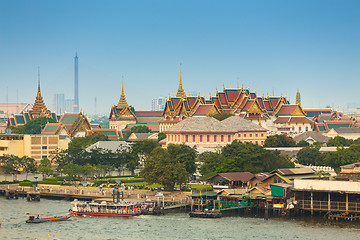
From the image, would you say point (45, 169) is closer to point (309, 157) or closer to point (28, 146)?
point (28, 146)

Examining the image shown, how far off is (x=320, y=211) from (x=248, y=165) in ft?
55.7

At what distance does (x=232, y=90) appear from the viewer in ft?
550

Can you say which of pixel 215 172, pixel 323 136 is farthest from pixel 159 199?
pixel 323 136

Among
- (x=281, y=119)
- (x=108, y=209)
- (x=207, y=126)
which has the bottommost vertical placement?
(x=108, y=209)

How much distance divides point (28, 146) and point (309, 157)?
4135 centimetres

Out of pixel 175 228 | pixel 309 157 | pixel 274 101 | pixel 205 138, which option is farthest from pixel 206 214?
pixel 274 101

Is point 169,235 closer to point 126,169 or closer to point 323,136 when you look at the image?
point 126,169

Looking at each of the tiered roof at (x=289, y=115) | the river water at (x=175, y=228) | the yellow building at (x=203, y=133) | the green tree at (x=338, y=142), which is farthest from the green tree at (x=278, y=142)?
the river water at (x=175, y=228)

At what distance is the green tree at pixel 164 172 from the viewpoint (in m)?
84.0

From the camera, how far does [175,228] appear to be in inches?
2662

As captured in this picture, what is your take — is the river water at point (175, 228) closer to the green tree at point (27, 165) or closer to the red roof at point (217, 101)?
the green tree at point (27, 165)

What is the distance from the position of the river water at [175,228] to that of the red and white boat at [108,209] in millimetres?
993

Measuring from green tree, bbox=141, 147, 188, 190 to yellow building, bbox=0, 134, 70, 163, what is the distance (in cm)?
3566

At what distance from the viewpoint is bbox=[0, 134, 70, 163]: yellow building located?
389 ft
